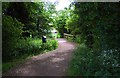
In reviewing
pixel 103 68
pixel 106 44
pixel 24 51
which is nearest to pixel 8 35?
pixel 24 51

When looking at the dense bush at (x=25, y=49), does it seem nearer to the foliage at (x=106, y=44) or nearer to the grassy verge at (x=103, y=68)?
the foliage at (x=106, y=44)

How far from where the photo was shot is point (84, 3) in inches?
388

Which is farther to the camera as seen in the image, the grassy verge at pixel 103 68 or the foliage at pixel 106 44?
the foliage at pixel 106 44

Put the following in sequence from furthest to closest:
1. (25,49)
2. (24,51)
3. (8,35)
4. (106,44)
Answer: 1. (25,49)
2. (24,51)
3. (8,35)
4. (106,44)

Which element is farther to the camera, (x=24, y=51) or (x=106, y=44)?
(x=24, y=51)

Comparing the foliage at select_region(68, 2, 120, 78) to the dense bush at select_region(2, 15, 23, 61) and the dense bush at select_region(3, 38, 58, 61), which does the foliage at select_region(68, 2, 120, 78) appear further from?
the dense bush at select_region(3, 38, 58, 61)

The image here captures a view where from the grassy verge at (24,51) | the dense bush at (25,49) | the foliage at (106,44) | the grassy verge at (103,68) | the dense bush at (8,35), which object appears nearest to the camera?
the grassy verge at (103,68)

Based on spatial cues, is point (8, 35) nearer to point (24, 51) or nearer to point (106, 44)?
point (24, 51)

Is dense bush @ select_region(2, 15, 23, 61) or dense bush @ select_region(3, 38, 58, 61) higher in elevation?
dense bush @ select_region(2, 15, 23, 61)

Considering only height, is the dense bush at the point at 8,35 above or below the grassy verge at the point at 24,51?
above

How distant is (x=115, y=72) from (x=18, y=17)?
13309mm

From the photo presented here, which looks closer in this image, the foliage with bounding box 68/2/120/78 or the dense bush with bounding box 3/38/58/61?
the foliage with bounding box 68/2/120/78

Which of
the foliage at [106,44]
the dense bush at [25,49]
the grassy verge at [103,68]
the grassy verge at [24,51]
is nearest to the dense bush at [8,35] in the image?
the grassy verge at [24,51]

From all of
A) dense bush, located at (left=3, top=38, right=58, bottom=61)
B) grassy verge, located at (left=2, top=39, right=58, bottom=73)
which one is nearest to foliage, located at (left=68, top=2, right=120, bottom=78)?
grassy verge, located at (left=2, top=39, right=58, bottom=73)
